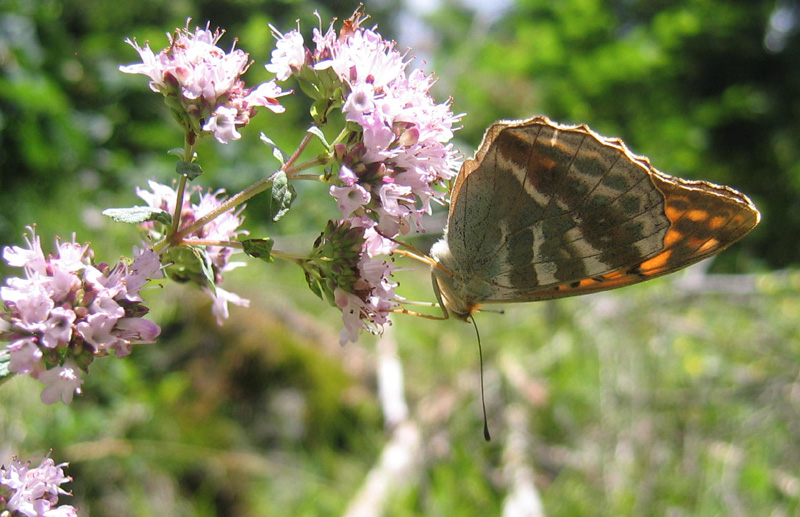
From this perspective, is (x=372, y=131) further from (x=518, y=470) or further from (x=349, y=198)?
(x=518, y=470)

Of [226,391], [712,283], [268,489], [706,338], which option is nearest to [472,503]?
[268,489]

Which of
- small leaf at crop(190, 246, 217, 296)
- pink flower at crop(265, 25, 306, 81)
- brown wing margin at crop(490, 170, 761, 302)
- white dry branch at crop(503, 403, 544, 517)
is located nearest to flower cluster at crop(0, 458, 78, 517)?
small leaf at crop(190, 246, 217, 296)

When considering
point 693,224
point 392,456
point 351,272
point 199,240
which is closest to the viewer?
point 199,240

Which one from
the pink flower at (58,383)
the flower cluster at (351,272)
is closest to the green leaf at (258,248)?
the flower cluster at (351,272)

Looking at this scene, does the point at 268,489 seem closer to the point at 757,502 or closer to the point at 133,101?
the point at 757,502

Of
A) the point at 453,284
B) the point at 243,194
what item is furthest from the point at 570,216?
the point at 243,194

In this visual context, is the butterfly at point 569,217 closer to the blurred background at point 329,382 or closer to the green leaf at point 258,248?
the green leaf at point 258,248
